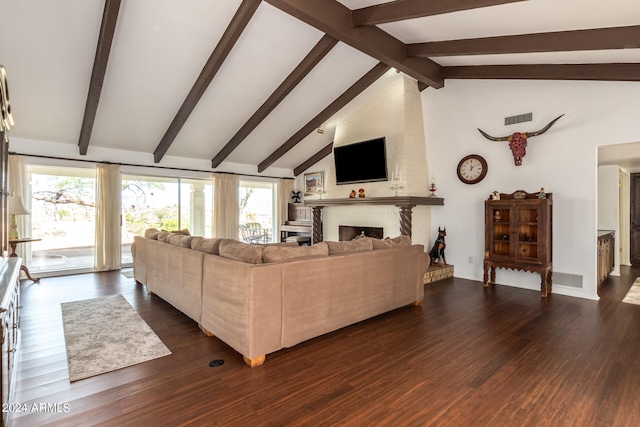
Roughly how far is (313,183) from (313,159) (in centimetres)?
67

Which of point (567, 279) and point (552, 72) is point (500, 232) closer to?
point (567, 279)

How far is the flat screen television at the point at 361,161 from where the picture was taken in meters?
6.32

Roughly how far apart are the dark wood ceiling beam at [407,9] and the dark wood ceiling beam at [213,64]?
1.26 meters

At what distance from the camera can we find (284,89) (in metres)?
5.46

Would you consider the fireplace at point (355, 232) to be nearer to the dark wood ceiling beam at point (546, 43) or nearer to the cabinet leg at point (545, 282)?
the cabinet leg at point (545, 282)

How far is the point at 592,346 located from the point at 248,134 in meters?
6.15

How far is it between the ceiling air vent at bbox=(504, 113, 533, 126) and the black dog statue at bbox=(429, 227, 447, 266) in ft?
6.83

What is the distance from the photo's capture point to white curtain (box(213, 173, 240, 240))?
7824 mm

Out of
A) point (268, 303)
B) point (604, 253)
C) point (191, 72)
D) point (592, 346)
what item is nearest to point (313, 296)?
point (268, 303)

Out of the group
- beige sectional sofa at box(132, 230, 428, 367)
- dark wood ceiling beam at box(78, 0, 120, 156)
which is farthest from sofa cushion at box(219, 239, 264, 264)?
dark wood ceiling beam at box(78, 0, 120, 156)

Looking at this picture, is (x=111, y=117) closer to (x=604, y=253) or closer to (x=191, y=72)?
(x=191, y=72)

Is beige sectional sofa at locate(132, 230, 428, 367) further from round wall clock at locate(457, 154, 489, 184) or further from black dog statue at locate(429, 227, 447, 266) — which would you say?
round wall clock at locate(457, 154, 489, 184)

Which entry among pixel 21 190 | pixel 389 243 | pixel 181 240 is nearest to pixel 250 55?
pixel 181 240

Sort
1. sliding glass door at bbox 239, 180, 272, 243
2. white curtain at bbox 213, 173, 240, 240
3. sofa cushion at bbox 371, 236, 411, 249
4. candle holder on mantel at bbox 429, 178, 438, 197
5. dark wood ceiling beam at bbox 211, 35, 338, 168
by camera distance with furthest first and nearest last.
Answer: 1. sliding glass door at bbox 239, 180, 272, 243
2. white curtain at bbox 213, 173, 240, 240
3. candle holder on mantel at bbox 429, 178, 438, 197
4. dark wood ceiling beam at bbox 211, 35, 338, 168
5. sofa cushion at bbox 371, 236, 411, 249
